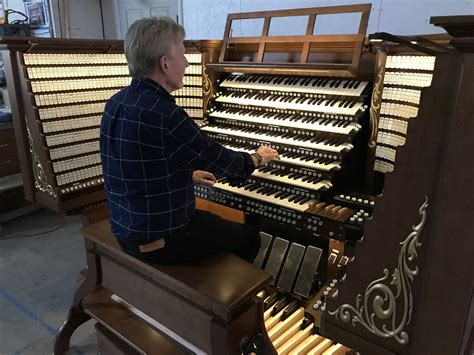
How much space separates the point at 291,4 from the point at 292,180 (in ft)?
4.91

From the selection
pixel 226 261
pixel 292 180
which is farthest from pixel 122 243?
pixel 292 180

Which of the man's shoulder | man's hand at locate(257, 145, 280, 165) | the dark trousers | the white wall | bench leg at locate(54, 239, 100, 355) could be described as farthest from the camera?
the white wall

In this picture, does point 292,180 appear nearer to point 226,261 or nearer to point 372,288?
point 226,261

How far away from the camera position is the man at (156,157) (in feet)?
5.08

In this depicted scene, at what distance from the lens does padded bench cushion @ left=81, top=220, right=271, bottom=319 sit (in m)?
1.55

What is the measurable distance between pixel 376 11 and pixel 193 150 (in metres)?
1.70

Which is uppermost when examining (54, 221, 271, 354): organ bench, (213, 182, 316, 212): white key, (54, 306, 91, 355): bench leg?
(213, 182, 316, 212): white key

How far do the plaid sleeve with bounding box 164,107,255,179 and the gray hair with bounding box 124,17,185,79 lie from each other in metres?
0.22

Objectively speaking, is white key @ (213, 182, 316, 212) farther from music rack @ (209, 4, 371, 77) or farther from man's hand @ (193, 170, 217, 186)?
music rack @ (209, 4, 371, 77)

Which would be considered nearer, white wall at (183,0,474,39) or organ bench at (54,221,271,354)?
organ bench at (54,221,271,354)

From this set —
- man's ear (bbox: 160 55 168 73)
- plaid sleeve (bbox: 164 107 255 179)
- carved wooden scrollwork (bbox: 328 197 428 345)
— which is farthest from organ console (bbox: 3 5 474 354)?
man's ear (bbox: 160 55 168 73)

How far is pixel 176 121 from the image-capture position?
1.54m

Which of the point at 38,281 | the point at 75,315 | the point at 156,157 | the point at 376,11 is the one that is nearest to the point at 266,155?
the point at 156,157

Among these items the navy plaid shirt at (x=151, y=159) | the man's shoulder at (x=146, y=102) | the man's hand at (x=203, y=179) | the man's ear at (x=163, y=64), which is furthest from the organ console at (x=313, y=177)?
the man's ear at (x=163, y=64)
